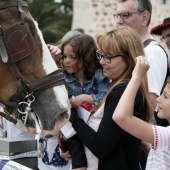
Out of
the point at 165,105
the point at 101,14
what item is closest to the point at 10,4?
the point at 165,105

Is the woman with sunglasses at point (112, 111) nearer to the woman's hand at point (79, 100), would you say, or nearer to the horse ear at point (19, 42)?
the woman's hand at point (79, 100)

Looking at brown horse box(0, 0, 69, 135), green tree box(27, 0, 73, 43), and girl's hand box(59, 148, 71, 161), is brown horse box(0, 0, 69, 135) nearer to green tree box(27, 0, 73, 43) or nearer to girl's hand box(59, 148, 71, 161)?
girl's hand box(59, 148, 71, 161)

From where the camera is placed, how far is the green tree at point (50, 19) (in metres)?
21.4

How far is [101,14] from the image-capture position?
16.9 metres

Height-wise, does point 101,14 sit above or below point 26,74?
below

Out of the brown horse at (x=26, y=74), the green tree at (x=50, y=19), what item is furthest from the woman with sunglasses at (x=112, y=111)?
the green tree at (x=50, y=19)

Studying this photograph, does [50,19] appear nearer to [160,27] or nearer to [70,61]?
[160,27]

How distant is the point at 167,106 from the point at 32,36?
3.15 feet

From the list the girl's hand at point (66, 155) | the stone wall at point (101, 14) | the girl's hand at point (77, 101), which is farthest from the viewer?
the stone wall at point (101, 14)

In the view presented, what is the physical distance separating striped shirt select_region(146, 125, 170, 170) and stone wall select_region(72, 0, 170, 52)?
13398 millimetres

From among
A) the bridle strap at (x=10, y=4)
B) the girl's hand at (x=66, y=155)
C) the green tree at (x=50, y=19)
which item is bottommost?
the green tree at (x=50, y=19)

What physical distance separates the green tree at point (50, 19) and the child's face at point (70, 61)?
17.4 metres

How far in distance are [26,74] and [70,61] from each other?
0.73m

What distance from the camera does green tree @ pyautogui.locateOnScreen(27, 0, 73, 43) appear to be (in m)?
21.4
